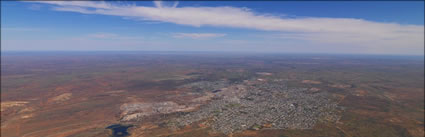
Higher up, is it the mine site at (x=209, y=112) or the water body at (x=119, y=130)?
the mine site at (x=209, y=112)

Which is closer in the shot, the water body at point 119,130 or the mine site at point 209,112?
the water body at point 119,130

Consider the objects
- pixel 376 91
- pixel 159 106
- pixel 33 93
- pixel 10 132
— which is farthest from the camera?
pixel 376 91

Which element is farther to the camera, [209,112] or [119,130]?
[209,112]

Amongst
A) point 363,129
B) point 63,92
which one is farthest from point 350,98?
point 63,92

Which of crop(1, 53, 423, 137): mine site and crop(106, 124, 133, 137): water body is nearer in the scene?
crop(106, 124, 133, 137): water body

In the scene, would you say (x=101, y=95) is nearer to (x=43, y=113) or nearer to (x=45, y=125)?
(x=43, y=113)

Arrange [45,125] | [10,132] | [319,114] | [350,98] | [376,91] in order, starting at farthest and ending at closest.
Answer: [376,91], [350,98], [319,114], [45,125], [10,132]

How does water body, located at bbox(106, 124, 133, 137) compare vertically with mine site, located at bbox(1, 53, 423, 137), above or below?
below

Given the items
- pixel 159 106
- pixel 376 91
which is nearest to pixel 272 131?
pixel 159 106

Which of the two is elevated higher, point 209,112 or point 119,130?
point 209,112

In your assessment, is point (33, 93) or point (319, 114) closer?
point (319, 114)
